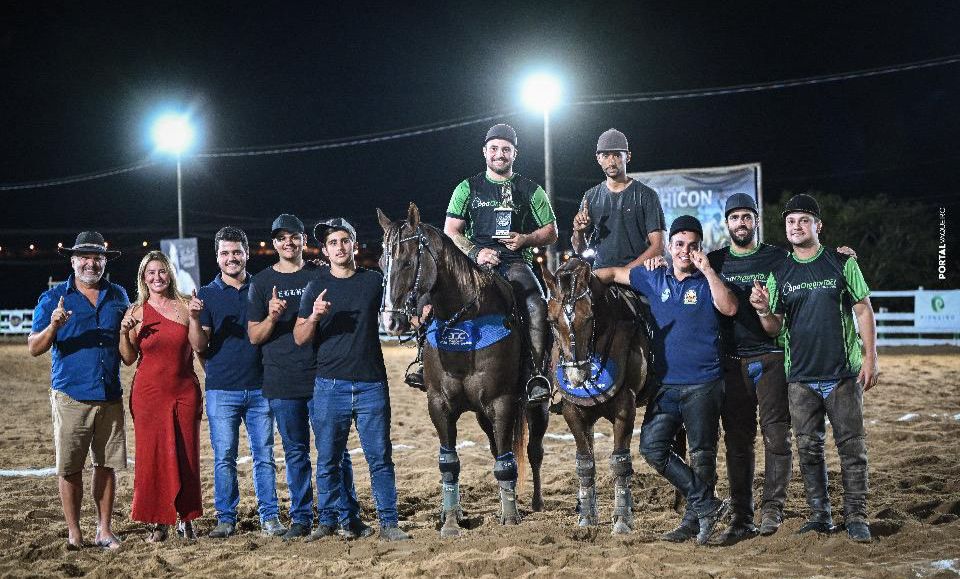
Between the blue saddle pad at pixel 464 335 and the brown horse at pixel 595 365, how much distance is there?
548 millimetres

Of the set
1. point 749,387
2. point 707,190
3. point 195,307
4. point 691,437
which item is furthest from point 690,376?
point 707,190

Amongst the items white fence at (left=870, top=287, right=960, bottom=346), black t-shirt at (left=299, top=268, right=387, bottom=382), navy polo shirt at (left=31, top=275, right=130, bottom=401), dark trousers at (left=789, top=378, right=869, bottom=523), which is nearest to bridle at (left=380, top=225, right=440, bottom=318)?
black t-shirt at (left=299, top=268, right=387, bottom=382)

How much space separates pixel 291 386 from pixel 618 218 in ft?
10.1

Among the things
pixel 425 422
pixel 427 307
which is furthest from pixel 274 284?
pixel 425 422

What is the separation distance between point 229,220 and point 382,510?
2350 inches

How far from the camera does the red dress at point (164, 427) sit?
6.86 m

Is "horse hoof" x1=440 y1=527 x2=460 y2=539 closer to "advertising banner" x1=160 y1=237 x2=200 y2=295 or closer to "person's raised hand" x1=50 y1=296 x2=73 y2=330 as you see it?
"person's raised hand" x1=50 y1=296 x2=73 y2=330

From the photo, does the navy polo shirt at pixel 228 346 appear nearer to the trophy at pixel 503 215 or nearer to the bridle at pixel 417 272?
the bridle at pixel 417 272

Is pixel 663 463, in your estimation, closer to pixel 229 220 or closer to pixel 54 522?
pixel 54 522

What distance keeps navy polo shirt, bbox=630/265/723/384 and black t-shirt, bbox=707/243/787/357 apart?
258 mm

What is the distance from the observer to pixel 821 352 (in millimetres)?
6336

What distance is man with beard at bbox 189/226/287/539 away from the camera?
7.06m

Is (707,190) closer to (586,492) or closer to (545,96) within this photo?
(545,96)

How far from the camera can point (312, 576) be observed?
5.73 metres
